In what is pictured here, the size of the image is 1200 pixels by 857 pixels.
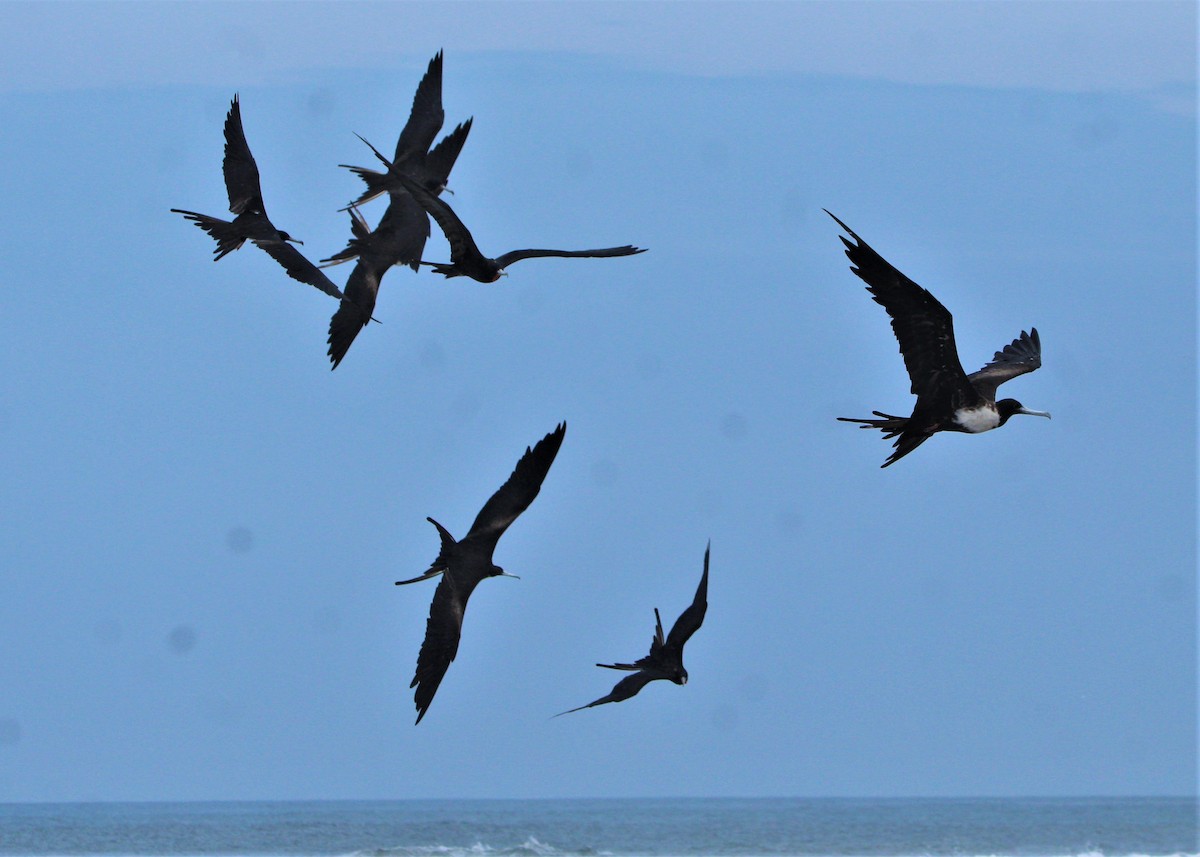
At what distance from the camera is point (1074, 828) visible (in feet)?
208

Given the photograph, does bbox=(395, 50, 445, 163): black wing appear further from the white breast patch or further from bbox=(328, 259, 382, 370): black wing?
the white breast patch

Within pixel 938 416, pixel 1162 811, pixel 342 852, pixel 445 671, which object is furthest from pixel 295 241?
pixel 1162 811

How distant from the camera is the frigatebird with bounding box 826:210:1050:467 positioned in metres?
14.0

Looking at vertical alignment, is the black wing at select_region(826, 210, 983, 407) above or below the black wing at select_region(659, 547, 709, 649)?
above

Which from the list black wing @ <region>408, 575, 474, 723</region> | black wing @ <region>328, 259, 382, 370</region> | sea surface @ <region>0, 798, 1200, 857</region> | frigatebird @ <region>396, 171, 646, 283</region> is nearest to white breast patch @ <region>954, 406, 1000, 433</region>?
frigatebird @ <region>396, 171, 646, 283</region>

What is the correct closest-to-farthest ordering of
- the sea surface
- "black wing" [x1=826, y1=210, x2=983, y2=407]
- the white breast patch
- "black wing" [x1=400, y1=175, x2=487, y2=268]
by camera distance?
"black wing" [x1=826, y1=210, x2=983, y2=407] < "black wing" [x1=400, y1=175, x2=487, y2=268] < the white breast patch < the sea surface

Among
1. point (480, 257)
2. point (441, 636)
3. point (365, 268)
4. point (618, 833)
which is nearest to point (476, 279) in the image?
point (480, 257)

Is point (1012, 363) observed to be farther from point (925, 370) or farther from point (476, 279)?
point (476, 279)

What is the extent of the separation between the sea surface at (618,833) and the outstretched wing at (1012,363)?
28.2 meters


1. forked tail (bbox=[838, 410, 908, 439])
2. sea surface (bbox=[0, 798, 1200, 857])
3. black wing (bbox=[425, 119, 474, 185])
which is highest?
black wing (bbox=[425, 119, 474, 185])

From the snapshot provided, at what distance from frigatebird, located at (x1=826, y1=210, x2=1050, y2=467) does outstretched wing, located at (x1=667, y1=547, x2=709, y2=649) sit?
12.1 feet

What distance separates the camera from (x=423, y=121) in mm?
20000

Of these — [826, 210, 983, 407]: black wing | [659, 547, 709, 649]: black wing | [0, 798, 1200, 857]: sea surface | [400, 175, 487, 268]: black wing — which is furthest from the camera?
[0, 798, 1200, 857]: sea surface

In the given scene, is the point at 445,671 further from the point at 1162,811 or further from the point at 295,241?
the point at 1162,811
